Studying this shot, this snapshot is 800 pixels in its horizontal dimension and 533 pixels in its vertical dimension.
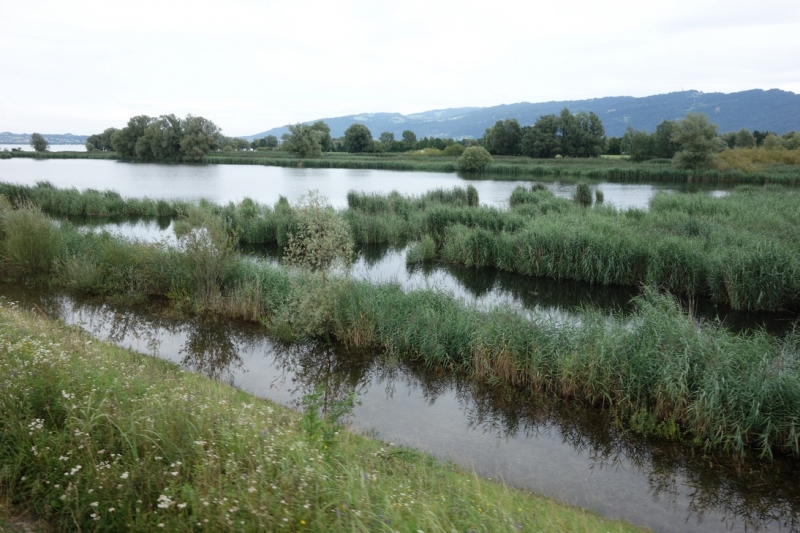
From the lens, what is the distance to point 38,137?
393 feet

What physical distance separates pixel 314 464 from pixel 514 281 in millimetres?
15020

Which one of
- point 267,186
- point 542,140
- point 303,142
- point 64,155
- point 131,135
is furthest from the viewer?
point 64,155

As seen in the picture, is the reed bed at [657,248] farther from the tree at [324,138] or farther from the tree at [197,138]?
the tree at [324,138]

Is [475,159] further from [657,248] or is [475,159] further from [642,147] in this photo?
[657,248]

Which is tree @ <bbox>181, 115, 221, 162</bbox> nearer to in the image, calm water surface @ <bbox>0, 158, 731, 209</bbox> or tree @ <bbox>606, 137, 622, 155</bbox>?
calm water surface @ <bbox>0, 158, 731, 209</bbox>

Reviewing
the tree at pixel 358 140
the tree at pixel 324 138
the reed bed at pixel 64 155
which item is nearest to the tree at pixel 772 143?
the tree at pixel 358 140

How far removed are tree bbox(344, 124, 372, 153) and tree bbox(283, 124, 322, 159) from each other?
2185 cm

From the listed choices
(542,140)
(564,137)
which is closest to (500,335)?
(542,140)

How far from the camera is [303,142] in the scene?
8744 centimetres

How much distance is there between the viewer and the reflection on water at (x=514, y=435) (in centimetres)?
664

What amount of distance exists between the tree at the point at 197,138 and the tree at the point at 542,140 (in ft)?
173

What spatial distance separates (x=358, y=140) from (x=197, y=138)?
3708cm

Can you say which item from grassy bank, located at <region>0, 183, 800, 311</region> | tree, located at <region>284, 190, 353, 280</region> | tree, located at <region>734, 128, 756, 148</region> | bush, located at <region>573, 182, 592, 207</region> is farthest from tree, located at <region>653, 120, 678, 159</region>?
tree, located at <region>284, 190, 353, 280</region>

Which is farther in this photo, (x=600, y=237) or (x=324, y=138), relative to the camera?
(x=324, y=138)
